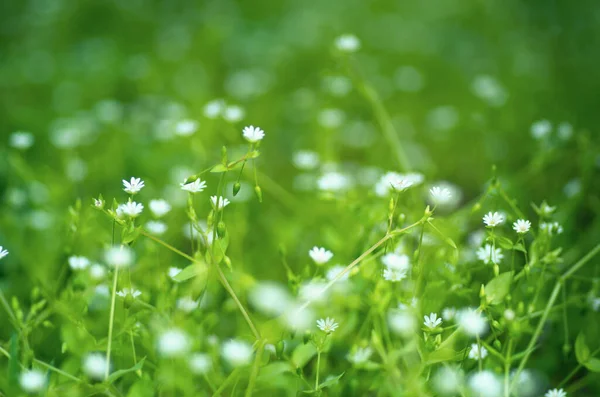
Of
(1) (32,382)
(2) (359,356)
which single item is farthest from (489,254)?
(1) (32,382)

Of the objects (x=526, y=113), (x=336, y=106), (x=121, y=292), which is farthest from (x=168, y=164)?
(x=526, y=113)

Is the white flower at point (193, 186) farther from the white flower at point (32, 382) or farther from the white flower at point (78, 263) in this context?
the white flower at point (32, 382)

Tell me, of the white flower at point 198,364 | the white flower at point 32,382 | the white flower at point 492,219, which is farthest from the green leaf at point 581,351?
the white flower at point 32,382

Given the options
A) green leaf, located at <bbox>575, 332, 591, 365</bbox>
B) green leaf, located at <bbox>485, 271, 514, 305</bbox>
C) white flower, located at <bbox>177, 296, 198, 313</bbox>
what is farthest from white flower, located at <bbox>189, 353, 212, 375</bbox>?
green leaf, located at <bbox>575, 332, 591, 365</bbox>

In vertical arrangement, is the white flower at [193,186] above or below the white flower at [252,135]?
below

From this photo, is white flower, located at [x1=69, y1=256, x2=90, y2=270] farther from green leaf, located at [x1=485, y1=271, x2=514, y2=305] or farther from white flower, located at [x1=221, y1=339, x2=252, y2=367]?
green leaf, located at [x1=485, y1=271, x2=514, y2=305]

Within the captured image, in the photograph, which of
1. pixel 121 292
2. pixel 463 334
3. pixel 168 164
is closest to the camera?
pixel 121 292

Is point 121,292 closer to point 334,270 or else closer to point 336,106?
point 334,270

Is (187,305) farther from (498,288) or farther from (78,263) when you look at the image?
(498,288)
